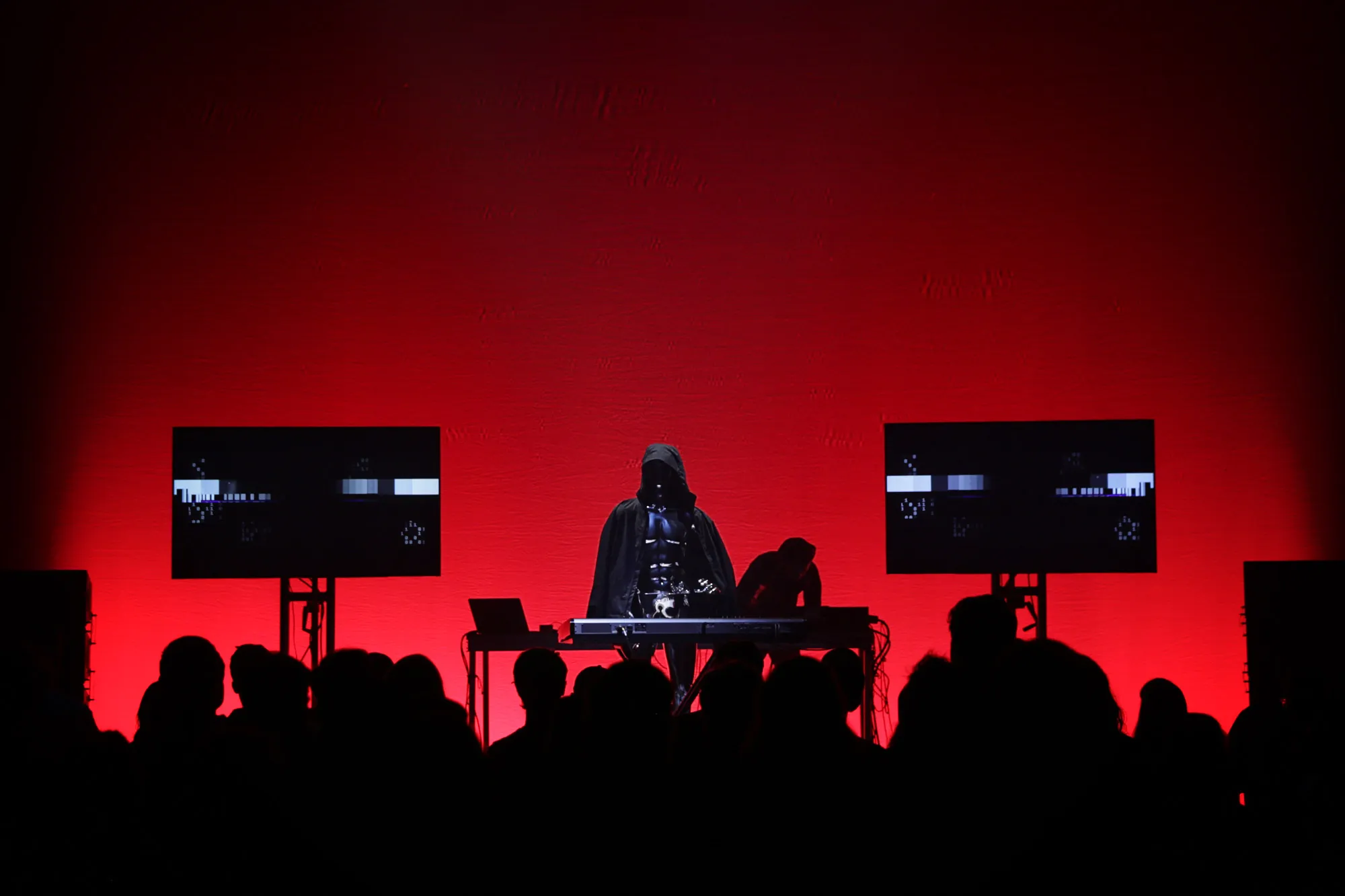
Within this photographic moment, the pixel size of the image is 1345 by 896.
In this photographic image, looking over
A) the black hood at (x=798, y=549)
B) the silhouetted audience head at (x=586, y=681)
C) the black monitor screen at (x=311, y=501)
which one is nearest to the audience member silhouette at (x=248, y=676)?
the silhouetted audience head at (x=586, y=681)

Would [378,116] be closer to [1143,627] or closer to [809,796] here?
[1143,627]

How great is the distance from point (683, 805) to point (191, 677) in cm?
132

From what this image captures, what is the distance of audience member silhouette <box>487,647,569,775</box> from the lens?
2.52m

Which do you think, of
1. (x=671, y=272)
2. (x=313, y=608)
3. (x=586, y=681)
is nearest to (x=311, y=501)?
(x=313, y=608)

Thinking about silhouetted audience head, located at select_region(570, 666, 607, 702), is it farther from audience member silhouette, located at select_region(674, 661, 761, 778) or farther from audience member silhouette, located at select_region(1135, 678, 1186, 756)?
audience member silhouette, located at select_region(1135, 678, 1186, 756)

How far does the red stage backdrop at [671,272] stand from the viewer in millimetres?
6984

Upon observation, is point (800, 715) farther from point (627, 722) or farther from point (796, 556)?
point (796, 556)

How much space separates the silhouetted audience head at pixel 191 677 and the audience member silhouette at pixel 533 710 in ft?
2.19

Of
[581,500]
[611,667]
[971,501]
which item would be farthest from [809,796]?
[581,500]

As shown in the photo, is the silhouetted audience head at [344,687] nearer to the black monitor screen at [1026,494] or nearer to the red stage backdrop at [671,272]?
the black monitor screen at [1026,494]

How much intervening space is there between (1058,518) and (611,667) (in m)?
3.94

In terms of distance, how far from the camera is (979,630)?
3.12 m

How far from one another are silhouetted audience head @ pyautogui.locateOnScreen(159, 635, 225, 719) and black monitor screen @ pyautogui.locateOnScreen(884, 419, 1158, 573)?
355cm

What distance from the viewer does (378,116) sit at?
7.14 m
